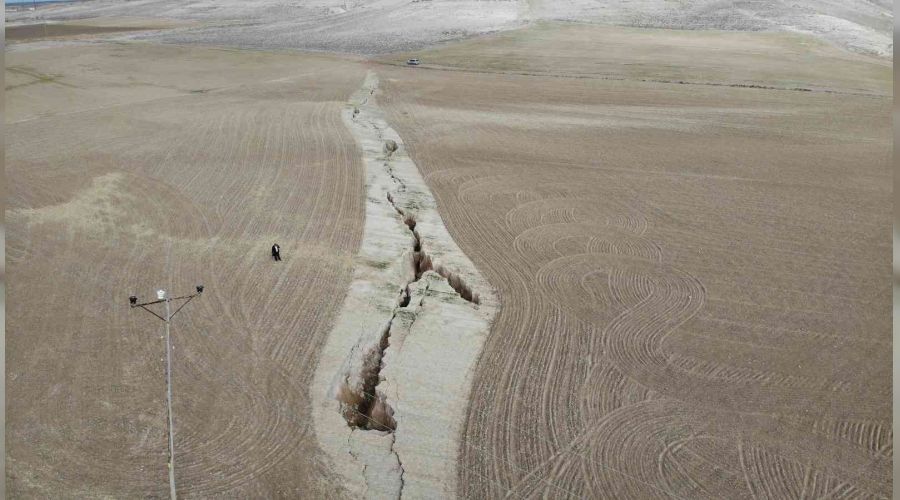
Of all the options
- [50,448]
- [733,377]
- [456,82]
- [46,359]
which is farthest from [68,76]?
[733,377]

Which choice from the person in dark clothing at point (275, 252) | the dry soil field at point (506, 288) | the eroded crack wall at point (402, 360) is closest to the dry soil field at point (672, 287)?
the dry soil field at point (506, 288)

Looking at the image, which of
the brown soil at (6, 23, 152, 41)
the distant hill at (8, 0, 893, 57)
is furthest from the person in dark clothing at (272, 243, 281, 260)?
the brown soil at (6, 23, 152, 41)

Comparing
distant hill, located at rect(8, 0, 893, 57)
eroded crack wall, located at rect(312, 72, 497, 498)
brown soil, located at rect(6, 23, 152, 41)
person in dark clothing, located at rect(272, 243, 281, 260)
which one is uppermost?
distant hill, located at rect(8, 0, 893, 57)

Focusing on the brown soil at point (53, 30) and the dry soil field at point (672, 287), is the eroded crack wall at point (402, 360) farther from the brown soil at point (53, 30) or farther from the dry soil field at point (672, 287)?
the brown soil at point (53, 30)

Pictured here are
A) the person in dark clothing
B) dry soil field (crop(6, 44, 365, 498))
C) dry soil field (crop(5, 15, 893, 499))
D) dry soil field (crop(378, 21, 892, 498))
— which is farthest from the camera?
the person in dark clothing

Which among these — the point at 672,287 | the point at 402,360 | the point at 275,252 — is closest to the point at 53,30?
the point at 275,252

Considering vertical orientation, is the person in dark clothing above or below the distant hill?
below

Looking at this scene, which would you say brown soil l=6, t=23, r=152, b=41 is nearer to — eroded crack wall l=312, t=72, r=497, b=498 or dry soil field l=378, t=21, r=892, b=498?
dry soil field l=378, t=21, r=892, b=498
